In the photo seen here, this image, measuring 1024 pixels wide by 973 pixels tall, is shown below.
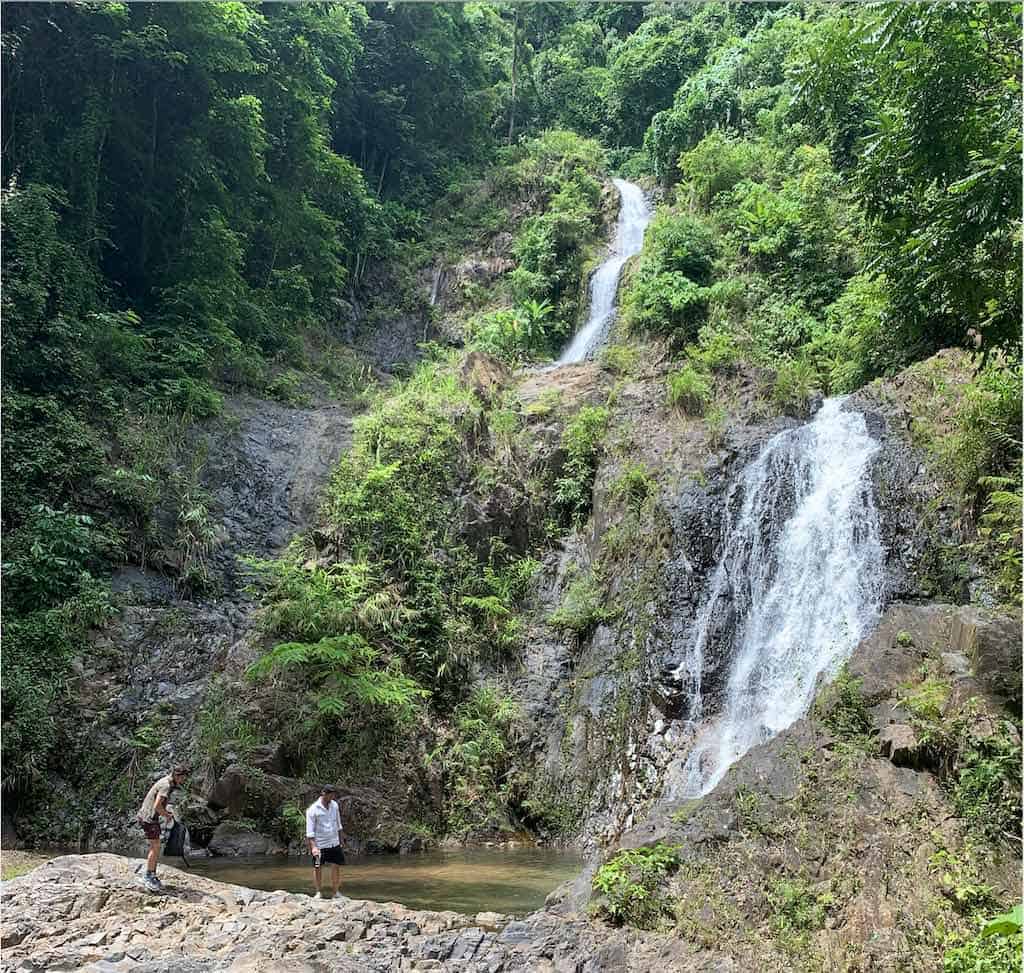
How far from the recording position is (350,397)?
72.6 ft

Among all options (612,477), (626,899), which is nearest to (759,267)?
(612,477)

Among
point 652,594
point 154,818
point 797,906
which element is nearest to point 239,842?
point 154,818

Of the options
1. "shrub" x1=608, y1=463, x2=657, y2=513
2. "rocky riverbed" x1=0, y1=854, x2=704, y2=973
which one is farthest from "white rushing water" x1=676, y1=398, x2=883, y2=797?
"rocky riverbed" x1=0, y1=854, x2=704, y2=973

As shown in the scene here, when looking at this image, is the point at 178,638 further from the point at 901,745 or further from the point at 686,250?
the point at 686,250

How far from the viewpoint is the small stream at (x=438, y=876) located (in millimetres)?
8578

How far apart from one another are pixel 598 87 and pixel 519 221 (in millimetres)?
12627

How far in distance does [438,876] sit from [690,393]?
36.7ft

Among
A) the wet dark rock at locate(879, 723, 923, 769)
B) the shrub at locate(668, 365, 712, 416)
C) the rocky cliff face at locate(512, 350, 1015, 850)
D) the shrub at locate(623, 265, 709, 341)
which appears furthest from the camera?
the shrub at locate(623, 265, 709, 341)

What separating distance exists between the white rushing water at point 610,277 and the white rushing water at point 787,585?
31.8 feet

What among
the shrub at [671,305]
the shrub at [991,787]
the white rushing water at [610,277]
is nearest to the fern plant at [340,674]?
the shrub at [991,787]

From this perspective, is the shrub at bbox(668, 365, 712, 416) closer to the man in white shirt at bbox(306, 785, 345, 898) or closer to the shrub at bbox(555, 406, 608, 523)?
the shrub at bbox(555, 406, 608, 523)

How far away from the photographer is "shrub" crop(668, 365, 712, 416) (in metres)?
17.4

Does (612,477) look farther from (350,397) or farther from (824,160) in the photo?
(824,160)

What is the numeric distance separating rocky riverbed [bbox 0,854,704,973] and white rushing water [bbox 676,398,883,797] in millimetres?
5167
